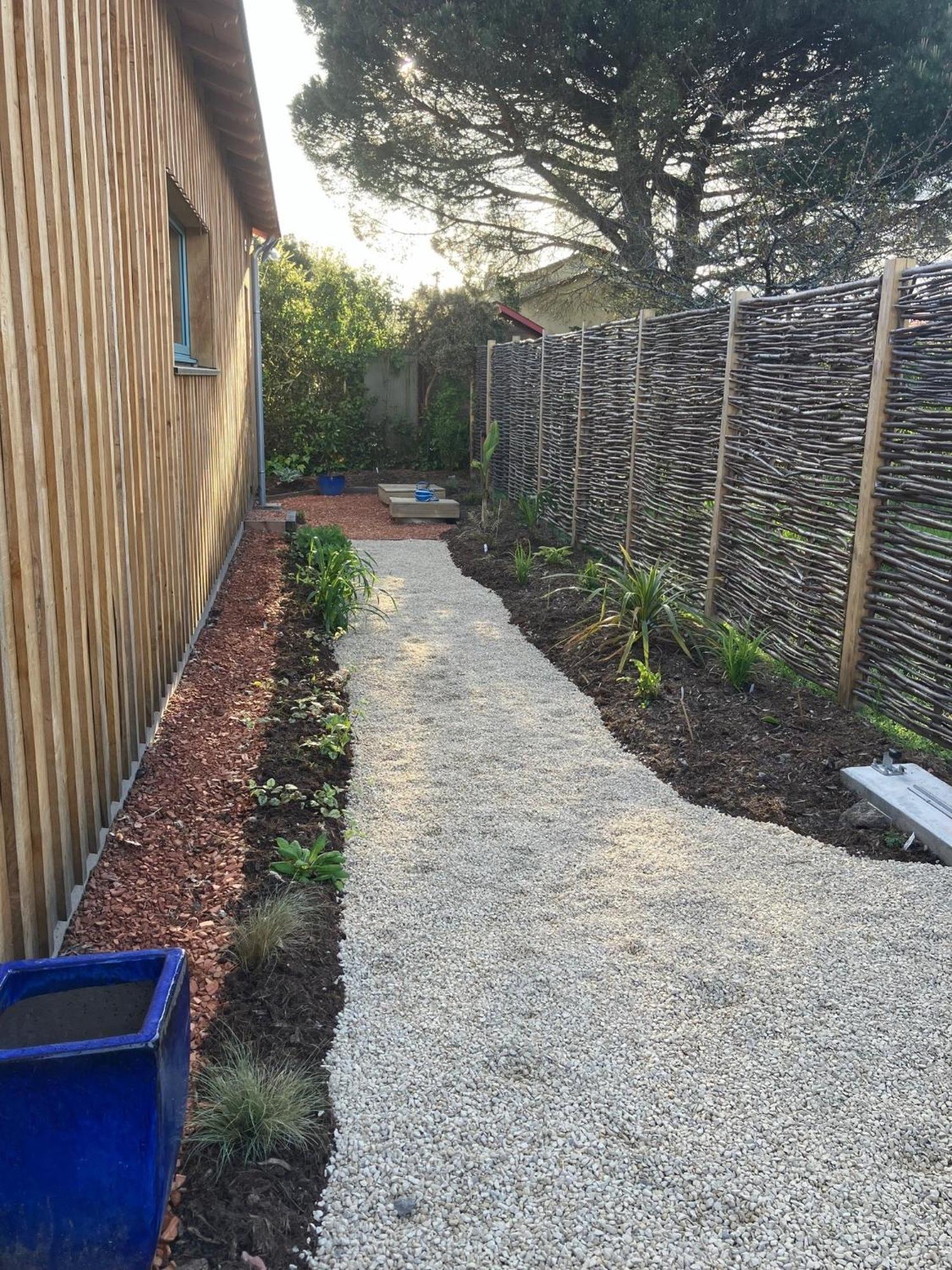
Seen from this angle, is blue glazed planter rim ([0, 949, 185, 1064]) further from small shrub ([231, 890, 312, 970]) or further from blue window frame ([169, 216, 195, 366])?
blue window frame ([169, 216, 195, 366])

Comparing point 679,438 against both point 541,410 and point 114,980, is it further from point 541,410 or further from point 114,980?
point 114,980

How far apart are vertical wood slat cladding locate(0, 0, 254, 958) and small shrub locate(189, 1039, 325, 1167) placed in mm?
514

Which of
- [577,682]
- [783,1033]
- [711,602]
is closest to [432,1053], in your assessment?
[783,1033]

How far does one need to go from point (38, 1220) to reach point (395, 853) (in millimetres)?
1873

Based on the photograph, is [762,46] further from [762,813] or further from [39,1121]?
[39,1121]

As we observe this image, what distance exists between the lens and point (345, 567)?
652cm

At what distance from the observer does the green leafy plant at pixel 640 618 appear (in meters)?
5.55

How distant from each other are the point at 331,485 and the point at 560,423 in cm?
525

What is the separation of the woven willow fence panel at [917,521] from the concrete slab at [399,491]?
343 inches

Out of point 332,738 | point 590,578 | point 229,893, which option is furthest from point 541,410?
point 229,893

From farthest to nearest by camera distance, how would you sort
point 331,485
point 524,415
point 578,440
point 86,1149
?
point 331,485, point 524,415, point 578,440, point 86,1149

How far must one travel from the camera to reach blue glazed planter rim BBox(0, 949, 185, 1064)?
5.16 ft

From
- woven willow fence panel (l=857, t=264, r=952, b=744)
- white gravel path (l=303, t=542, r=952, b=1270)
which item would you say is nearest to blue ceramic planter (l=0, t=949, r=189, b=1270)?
white gravel path (l=303, t=542, r=952, b=1270)

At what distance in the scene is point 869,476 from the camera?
14.3 ft
